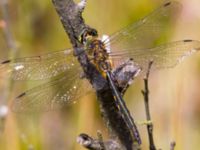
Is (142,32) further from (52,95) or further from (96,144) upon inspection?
(96,144)

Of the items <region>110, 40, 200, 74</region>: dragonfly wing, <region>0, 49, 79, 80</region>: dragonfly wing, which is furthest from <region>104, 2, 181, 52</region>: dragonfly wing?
<region>0, 49, 79, 80</region>: dragonfly wing

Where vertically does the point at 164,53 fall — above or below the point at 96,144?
above

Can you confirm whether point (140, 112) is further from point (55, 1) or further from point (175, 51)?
point (55, 1)

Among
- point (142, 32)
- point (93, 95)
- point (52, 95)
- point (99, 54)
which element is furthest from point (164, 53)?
point (93, 95)

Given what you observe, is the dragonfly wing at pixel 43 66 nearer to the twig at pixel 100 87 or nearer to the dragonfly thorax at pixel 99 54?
the dragonfly thorax at pixel 99 54

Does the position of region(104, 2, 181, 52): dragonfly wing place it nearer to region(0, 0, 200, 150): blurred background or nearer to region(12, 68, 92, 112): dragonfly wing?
region(12, 68, 92, 112): dragonfly wing

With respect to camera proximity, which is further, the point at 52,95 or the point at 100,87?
the point at 52,95
